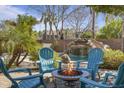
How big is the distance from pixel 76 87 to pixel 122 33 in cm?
172

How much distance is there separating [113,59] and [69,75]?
2.20 m

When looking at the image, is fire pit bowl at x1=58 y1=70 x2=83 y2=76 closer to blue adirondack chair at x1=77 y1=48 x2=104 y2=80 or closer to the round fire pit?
the round fire pit

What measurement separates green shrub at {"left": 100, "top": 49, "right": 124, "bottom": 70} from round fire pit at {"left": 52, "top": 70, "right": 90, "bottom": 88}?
1.60 m

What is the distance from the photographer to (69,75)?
4.18m

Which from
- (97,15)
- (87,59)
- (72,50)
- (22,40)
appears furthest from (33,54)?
(97,15)

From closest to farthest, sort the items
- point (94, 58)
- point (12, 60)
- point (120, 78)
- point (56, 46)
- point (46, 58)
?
1. point (120, 78)
2. point (94, 58)
3. point (46, 58)
4. point (56, 46)
5. point (12, 60)

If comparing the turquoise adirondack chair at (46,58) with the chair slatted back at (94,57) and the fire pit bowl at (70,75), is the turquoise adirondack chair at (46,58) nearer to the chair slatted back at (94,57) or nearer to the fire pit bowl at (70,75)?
the fire pit bowl at (70,75)

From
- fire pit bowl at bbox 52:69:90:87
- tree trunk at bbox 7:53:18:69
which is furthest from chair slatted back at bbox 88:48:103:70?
tree trunk at bbox 7:53:18:69

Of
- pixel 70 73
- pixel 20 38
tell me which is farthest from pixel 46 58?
pixel 70 73

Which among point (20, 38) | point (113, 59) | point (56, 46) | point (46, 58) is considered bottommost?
point (113, 59)

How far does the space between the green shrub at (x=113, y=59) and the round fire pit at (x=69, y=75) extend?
5.26 feet

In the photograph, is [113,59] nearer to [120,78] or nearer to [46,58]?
[46,58]

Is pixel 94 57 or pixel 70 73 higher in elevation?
pixel 94 57
